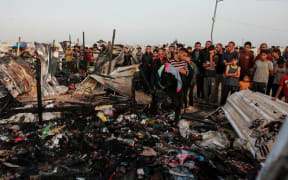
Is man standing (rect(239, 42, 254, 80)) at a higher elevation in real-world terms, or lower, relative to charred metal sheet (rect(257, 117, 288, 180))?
higher

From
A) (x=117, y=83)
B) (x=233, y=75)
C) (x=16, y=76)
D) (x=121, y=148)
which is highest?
(x=233, y=75)

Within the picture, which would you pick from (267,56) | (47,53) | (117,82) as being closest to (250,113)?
(267,56)

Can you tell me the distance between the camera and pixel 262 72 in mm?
5898

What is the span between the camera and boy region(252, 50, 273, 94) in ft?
19.3

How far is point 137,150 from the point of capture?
12.1ft

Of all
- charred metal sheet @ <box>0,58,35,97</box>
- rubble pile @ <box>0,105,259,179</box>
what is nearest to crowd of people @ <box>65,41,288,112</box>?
rubble pile @ <box>0,105,259,179</box>

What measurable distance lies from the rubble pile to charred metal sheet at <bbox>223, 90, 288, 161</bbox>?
0.71 feet

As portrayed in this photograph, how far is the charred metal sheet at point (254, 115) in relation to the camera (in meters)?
3.17

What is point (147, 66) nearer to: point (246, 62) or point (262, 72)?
point (246, 62)

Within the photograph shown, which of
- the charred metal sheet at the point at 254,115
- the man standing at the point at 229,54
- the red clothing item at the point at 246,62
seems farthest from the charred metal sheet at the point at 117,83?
the red clothing item at the point at 246,62

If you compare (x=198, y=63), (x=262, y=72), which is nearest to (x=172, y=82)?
(x=198, y=63)

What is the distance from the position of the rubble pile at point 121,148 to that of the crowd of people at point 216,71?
110 centimetres

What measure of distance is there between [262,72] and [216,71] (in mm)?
1436

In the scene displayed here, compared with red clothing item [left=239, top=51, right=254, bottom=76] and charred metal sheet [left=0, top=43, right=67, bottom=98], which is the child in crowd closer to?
red clothing item [left=239, top=51, right=254, bottom=76]
